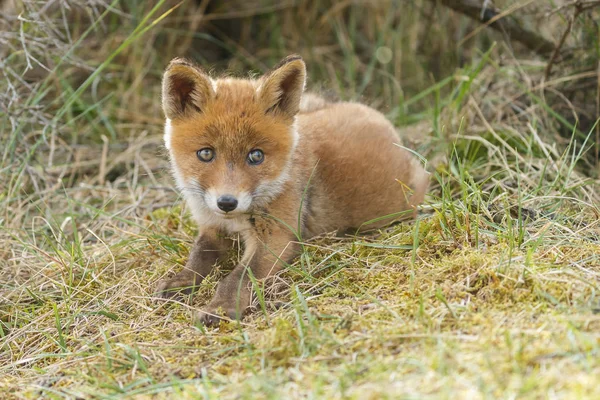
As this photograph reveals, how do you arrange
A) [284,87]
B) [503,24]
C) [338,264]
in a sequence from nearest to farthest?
[338,264] < [284,87] < [503,24]

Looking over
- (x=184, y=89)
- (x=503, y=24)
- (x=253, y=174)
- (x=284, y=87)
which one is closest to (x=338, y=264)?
(x=253, y=174)

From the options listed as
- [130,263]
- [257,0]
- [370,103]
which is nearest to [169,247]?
[130,263]

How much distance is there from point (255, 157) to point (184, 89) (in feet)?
1.90

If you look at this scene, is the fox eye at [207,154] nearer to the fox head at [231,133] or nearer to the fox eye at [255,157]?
the fox head at [231,133]

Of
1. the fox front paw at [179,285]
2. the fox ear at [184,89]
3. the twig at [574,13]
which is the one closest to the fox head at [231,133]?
the fox ear at [184,89]

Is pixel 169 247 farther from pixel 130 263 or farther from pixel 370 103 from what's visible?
pixel 370 103

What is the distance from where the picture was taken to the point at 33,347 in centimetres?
354

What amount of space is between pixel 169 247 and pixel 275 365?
170cm

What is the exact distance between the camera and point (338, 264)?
3734 mm

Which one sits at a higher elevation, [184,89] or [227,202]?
[184,89]

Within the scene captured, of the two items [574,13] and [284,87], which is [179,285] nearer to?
[284,87]

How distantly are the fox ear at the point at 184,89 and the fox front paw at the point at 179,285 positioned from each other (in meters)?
0.92

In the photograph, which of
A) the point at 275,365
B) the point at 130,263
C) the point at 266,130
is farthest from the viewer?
the point at 130,263

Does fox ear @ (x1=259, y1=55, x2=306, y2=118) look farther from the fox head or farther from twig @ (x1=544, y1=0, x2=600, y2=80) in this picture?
twig @ (x1=544, y1=0, x2=600, y2=80)
